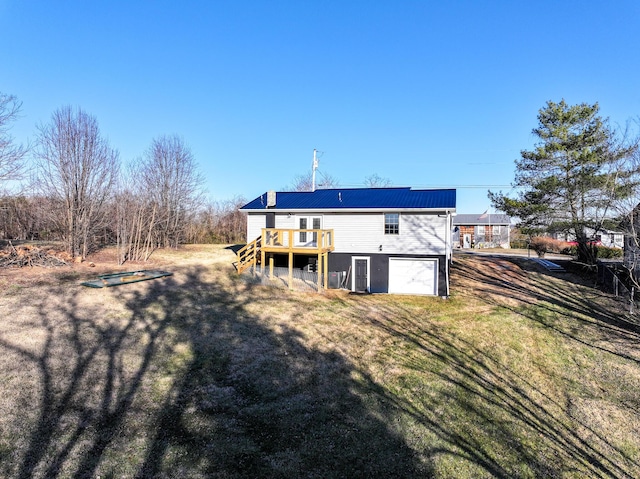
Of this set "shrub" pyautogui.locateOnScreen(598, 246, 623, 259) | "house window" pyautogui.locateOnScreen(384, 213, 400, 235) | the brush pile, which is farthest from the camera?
"shrub" pyautogui.locateOnScreen(598, 246, 623, 259)

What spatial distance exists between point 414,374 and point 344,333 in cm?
312

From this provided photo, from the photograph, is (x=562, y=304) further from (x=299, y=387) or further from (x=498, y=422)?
(x=299, y=387)

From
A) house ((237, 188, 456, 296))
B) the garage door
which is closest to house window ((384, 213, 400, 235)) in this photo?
house ((237, 188, 456, 296))

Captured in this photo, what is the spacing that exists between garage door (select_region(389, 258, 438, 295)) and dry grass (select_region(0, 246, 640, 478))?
137 inches

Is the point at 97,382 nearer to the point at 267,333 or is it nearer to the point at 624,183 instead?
the point at 267,333

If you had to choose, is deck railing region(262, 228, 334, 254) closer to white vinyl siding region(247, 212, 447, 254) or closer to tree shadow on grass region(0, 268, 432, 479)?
white vinyl siding region(247, 212, 447, 254)

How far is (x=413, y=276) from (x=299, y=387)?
477 inches

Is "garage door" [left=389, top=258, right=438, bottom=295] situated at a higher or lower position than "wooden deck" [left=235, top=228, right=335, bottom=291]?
lower

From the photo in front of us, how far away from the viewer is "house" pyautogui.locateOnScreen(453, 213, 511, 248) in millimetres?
49594

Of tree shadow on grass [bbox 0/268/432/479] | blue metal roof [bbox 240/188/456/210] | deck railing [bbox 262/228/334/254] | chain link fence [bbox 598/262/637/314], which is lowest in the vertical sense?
tree shadow on grass [bbox 0/268/432/479]

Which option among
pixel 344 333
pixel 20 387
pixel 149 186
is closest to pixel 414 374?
pixel 344 333

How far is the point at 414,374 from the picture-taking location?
9.93 meters

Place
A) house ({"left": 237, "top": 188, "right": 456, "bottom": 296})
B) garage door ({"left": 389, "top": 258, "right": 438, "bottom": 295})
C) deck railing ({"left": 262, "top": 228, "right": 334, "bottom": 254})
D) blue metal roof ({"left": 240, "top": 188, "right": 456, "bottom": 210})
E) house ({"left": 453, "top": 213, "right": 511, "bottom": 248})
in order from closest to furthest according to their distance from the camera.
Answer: deck railing ({"left": 262, "top": 228, "right": 334, "bottom": 254})
house ({"left": 237, "top": 188, "right": 456, "bottom": 296})
garage door ({"left": 389, "top": 258, "right": 438, "bottom": 295})
blue metal roof ({"left": 240, "top": 188, "right": 456, "bottom": 210})
house ({"left": 453, "top": 213, "right": 511, "bottom": 248})

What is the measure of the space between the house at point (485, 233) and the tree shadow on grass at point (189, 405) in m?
43.6
